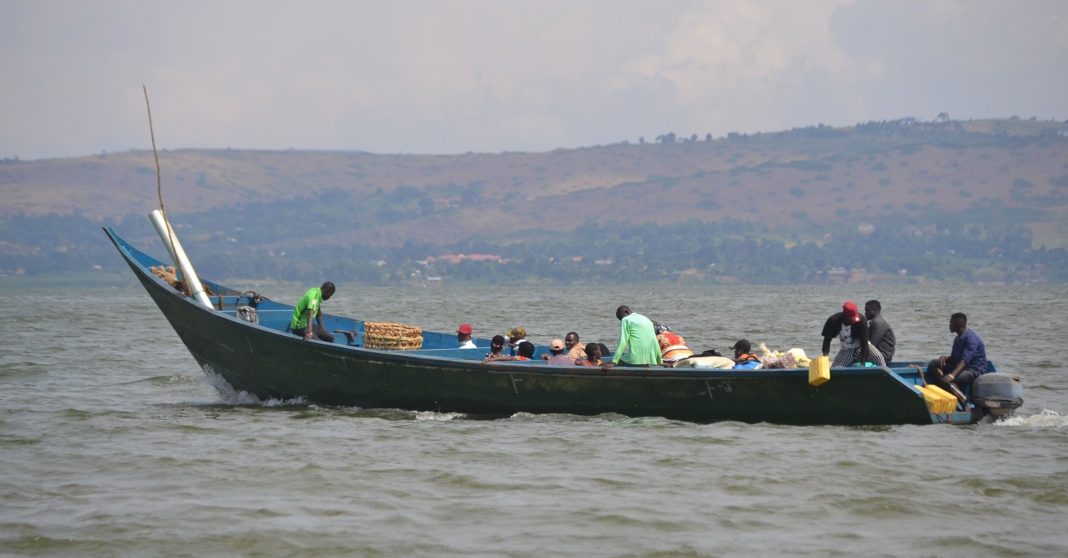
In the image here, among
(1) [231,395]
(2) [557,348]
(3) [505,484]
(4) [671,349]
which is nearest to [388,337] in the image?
(2) [557,348]

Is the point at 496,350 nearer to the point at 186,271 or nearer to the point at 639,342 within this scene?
the point at 639,342

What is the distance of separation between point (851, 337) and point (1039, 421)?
2.60 m

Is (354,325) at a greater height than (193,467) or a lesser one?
greater

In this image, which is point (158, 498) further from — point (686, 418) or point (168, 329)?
point (168, 329)

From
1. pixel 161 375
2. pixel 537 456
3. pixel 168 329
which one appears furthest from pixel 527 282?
pixel 537 456

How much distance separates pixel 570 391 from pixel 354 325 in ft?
17.7

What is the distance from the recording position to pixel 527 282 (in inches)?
6230

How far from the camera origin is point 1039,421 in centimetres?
1625

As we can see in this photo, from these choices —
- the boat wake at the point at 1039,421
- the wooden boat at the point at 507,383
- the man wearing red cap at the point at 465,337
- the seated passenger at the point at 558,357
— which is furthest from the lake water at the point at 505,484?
the man wearing red cap at the point at 465,337

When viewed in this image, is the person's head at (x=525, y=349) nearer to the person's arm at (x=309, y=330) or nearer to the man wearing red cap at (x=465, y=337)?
the man wearing red cap at (x=465, y=337)

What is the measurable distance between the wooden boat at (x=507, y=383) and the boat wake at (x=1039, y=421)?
56cm

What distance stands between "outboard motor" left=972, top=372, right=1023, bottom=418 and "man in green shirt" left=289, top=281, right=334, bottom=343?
322 inches

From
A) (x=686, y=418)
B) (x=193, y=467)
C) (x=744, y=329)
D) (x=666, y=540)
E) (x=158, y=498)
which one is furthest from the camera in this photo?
(x=744, y=329)

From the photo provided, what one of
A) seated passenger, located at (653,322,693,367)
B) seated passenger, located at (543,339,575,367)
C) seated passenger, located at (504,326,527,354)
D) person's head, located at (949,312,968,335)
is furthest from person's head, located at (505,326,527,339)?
person's head, located at (949,312,968,335)
